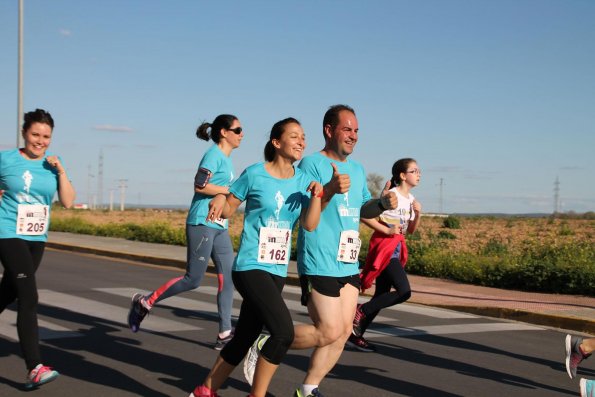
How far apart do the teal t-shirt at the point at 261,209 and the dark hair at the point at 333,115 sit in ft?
2.26

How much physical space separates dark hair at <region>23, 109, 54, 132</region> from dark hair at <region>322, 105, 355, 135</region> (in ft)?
6.47

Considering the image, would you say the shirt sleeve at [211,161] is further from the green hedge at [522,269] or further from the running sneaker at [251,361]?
the green hedge at [522,269]

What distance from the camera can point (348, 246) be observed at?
5.08 metres

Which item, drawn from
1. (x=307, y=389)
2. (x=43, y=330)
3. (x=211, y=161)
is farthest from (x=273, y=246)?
(x=43, y=330)

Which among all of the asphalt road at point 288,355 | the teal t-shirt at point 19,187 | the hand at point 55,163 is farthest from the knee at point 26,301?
the hand at point 55,163

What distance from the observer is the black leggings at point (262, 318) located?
4398mm

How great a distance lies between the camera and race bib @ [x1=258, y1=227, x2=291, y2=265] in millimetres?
4551

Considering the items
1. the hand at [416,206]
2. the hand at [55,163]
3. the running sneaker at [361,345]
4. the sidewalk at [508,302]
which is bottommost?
the sidewalk at [508,302]

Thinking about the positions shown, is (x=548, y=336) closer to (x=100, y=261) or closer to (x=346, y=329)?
(x=346, y=329)

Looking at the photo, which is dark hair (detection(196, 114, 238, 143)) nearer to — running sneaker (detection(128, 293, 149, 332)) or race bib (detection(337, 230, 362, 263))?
running sneaker (detection(128, 293, 149, 332))

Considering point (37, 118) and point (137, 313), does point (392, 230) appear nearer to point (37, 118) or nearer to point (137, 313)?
point (137, 313)

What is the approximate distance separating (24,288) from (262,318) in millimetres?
1954

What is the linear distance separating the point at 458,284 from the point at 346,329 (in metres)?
9.26

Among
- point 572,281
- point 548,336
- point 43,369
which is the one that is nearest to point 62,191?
point 43,369
